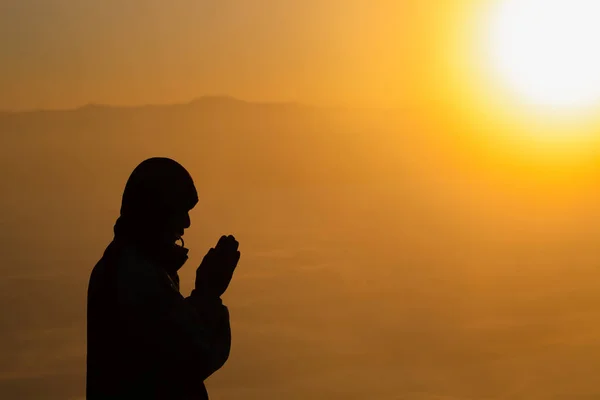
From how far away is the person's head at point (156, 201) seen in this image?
341 centimetres

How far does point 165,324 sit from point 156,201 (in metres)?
0.38

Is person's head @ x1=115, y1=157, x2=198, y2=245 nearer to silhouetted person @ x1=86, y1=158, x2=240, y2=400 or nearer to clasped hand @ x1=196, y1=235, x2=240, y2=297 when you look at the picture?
silhouetted person @ x1=86, y1=158, x2=240, y2=400

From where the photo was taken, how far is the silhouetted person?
10.8 ft

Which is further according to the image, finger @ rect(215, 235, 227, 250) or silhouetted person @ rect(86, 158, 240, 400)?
finger @ rect(215, 235, 227, 250)

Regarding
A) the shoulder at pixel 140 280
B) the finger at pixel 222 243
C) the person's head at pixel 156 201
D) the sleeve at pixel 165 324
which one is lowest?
the sleeve at pixel 165 324

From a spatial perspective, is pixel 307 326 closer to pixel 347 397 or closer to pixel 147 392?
pixel 347 397

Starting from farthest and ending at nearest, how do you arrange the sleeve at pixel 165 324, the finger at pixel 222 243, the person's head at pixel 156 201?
the finger at pixel 222 243
the person's head at pixel 156 201
the sleeve at pixel 165 324

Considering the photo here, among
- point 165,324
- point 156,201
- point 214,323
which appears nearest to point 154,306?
point 165,324

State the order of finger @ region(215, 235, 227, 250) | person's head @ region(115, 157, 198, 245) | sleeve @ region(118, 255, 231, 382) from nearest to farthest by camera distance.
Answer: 1. sleeve @ region(118, 255, 231, 382)
2. person's head @ region(115, 157, 198, 245)
3. finger @ region(215, 235, 227, 250)

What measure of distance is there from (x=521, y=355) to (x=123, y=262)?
30409 mm

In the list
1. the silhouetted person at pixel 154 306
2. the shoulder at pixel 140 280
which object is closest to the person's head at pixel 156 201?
the silhouetted person at pixel 154 306

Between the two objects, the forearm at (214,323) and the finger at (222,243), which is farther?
the finger at (222,243)

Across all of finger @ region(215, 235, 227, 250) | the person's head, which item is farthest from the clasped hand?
the person's head

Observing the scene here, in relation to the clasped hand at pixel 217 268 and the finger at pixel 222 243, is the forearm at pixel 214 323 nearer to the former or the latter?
the clasped hand at pixel 217 268
